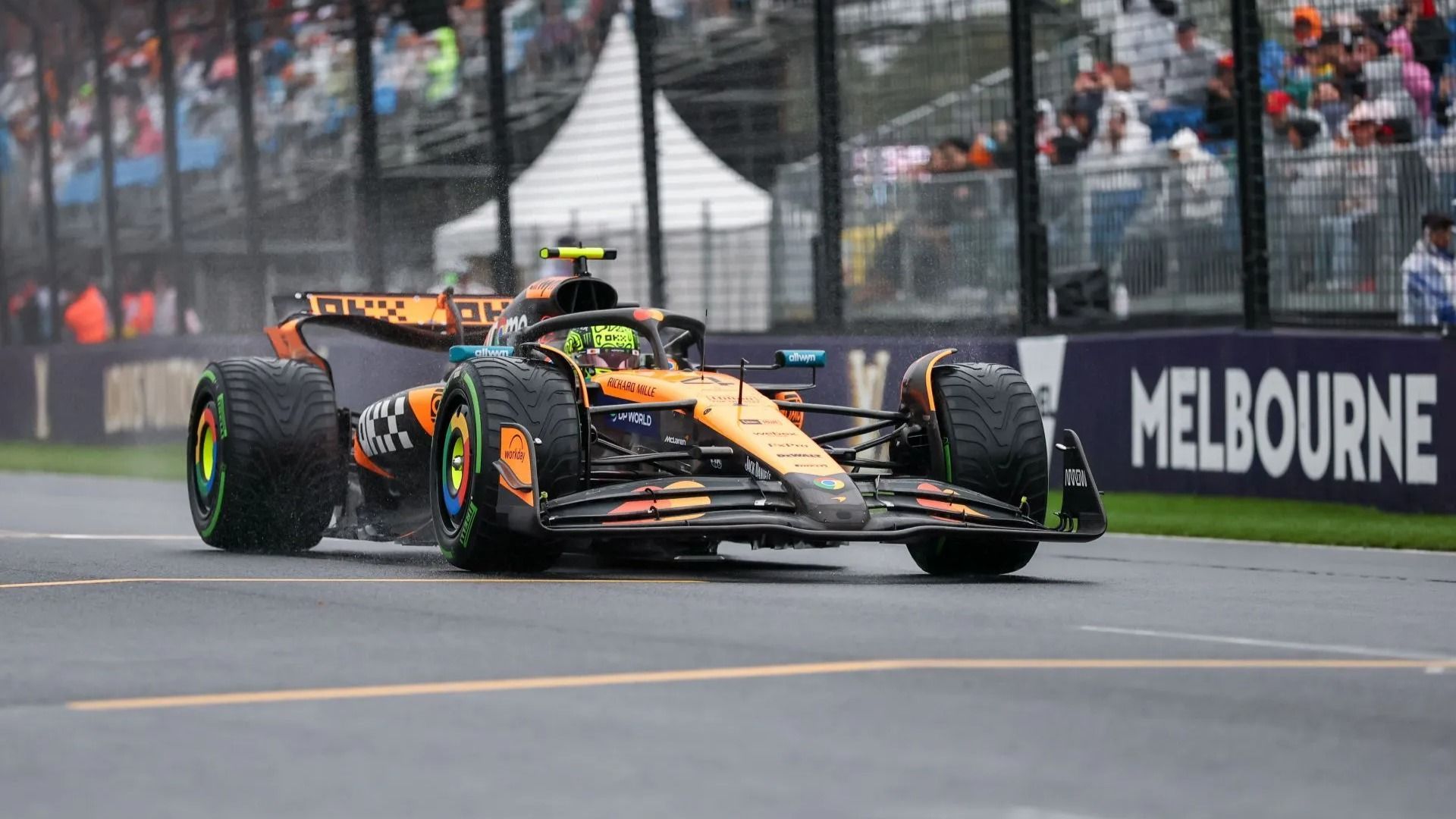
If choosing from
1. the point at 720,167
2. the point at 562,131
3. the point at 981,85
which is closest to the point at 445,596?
the point at 981,85

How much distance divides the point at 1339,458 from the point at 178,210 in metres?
16.9

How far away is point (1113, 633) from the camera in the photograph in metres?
8.16

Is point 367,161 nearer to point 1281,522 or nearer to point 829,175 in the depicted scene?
point 829,175

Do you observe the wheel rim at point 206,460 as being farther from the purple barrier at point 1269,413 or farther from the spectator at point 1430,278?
the spectator at point 1430,278

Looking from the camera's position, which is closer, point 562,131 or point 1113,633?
point 1113,633

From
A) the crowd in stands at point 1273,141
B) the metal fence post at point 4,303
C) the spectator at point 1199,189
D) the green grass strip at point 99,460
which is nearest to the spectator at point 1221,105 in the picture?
the crowd in stands at point 1273,141

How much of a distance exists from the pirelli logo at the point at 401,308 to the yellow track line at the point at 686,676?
6.62m

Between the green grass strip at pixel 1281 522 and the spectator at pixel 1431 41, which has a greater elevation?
the spectator at pixel 1431 41

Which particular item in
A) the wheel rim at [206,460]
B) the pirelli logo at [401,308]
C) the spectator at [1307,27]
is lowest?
the wheel rim at [206,460]

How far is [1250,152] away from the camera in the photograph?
51.5 ft

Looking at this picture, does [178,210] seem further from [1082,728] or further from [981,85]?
[1082,728]

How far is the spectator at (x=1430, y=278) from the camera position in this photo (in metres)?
14.6

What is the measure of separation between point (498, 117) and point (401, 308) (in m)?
8.94

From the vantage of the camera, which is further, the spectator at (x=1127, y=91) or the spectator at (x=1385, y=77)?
the spectator at (x=1127, y=91)
